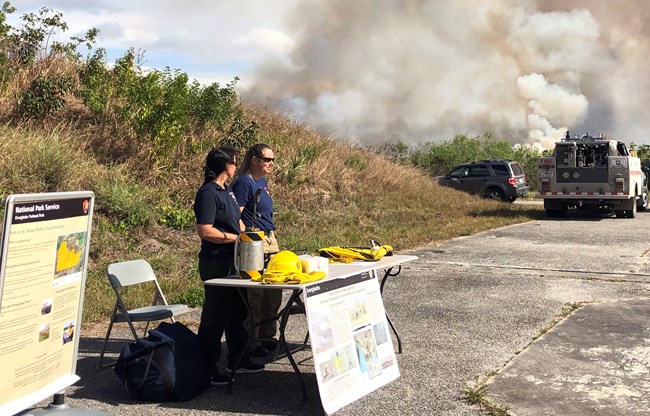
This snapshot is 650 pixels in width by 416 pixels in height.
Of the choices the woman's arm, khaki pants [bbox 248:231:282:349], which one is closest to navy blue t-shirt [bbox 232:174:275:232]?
khaki pants [bbox 248:231:282:349]

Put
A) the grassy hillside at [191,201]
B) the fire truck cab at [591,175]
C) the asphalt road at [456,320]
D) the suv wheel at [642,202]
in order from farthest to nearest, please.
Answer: the suv wheel at [642,202] < the fire truck cab at [591,175] < the grassy hillside at [191,201] < the asphalt road at [456,320]

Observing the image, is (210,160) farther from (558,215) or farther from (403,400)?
(558,215)

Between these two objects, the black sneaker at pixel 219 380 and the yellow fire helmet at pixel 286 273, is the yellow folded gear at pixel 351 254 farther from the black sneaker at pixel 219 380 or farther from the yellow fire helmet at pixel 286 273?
the black sneaker at pixel 219 380

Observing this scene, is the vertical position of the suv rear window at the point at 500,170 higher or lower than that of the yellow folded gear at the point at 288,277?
higher

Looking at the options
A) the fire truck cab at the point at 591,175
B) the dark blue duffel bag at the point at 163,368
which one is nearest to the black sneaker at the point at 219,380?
the dark blue duffel bag at the point at 163,368

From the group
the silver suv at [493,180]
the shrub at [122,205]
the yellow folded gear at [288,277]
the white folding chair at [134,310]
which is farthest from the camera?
the silver suv at [493,180]

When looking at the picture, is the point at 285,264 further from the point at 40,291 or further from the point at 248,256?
the point at 40,291

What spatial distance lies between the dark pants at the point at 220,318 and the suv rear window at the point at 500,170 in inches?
826

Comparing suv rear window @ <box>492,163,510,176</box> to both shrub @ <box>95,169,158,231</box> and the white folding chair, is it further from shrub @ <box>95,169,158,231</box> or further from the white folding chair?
the white folding chair

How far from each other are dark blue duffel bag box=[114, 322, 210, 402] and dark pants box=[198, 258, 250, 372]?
24 cm

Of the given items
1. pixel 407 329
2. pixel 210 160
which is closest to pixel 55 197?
pixel 210 160

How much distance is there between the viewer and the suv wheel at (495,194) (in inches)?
1008

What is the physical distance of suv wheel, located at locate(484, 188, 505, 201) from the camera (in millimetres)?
25603

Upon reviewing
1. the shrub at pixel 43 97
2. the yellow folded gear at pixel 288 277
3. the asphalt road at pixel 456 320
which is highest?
the shrub at pixel 43 97
